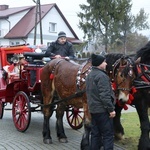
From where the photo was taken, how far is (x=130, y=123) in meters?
9.26

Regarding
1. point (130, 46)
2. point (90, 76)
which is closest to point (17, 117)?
point (90, 76)

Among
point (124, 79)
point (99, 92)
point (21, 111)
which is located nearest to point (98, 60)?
point (99, 92)

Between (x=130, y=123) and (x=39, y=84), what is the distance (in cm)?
282

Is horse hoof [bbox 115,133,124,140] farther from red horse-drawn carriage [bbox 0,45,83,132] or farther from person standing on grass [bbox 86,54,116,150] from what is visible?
person standing on grass [bbox 86,54,116,150]

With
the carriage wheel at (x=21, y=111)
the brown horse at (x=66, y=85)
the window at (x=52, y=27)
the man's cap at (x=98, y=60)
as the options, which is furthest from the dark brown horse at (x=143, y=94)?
the window at (x=52, y=27)

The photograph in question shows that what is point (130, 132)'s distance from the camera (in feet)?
26.5

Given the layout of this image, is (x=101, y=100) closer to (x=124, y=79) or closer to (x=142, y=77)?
(x=124, y=79)

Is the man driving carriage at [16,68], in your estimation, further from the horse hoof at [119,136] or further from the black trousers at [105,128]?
the black trousers at [105,128]

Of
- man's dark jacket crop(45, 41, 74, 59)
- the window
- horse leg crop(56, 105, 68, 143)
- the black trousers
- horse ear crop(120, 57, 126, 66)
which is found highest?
the window

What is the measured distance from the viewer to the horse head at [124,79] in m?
5.68

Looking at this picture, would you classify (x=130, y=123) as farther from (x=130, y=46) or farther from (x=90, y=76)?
(x=130, y=46)

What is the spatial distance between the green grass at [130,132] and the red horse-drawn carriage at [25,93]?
1.27m

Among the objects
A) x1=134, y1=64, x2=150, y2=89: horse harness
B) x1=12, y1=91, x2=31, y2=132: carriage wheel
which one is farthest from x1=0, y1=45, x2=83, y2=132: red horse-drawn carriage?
x1=134, y1=64, x2=150, y2=89: horse harness

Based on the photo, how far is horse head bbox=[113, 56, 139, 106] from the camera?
5.68 meters
